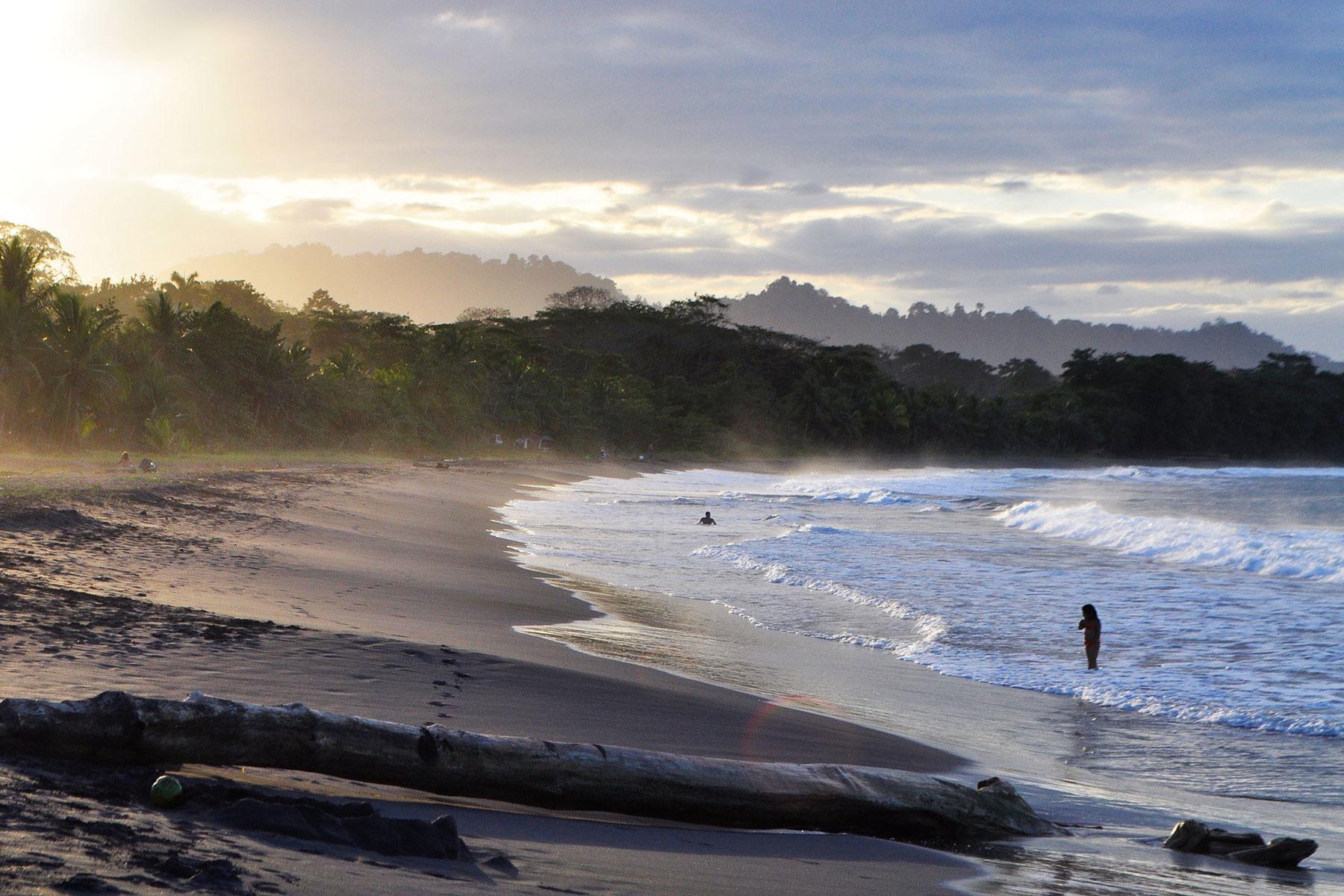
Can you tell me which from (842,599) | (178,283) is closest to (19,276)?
(178,283)

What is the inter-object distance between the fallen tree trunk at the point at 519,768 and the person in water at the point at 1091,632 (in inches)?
194

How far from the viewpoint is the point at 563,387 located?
207 ft

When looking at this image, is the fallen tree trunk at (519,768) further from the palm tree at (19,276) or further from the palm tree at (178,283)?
the palm tree at (178,283)

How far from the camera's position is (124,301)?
52812 mm

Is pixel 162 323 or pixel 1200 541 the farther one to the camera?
pixel 162 323

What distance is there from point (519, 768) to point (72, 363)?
25.9 meters

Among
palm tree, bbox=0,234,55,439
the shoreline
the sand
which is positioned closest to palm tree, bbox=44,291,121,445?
palm tree, bbox=0,234,55,439

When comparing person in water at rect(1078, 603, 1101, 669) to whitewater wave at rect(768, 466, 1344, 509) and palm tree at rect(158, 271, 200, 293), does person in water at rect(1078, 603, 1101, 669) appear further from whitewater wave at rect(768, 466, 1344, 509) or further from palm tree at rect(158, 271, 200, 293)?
palm tree at rect(158, 271, 200, 293)

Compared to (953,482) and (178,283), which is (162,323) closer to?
(178,283)

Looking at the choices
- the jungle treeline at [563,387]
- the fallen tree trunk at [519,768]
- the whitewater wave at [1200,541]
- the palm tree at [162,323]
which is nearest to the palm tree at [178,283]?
the jungle treeline at [563,387]

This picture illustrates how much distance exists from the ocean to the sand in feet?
2.59

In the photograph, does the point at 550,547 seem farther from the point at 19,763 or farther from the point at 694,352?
the point at 694,352

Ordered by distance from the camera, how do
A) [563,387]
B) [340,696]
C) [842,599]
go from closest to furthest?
[340,696], [842,599], [563,387]

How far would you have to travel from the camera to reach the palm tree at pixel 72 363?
971 inches
